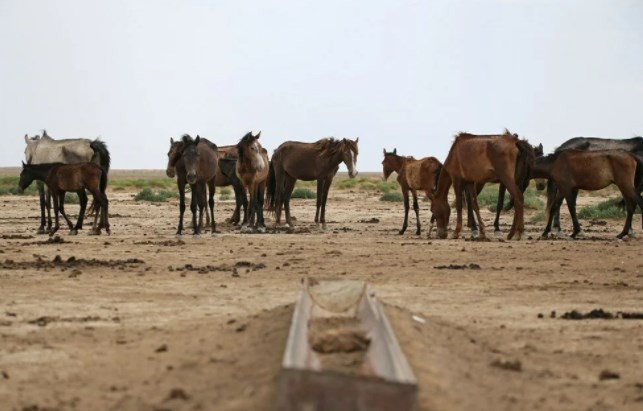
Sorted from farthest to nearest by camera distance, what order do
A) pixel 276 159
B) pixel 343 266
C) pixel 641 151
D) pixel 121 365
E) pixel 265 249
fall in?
pixel 276 159
pixel 641 151
pixel 265 249
pixel 343 266
pixel 121 365

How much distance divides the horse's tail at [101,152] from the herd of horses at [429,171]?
2cm

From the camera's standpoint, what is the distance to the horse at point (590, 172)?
2262cm

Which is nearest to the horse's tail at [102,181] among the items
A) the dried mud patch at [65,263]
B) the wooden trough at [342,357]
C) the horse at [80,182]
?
the horse at [80,182]

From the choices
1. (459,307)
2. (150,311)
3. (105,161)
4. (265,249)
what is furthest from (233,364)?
(105,161)

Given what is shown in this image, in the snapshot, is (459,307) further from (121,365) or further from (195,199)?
(195,199)

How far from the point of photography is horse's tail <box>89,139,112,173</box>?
2569cm

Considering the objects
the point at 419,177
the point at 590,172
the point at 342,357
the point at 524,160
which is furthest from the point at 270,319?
the point at 419,177

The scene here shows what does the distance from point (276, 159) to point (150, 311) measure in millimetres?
16916

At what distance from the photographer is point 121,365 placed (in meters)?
8.11

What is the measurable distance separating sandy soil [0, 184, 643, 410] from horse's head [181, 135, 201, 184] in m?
1.50

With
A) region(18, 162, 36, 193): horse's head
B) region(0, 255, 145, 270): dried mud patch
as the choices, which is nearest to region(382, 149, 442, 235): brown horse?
region(18, 162, 36, 193): horse's head

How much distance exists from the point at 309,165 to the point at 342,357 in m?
19.6

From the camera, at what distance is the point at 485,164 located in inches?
862

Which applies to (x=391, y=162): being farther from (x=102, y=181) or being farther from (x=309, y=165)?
(x=102, y=181)
